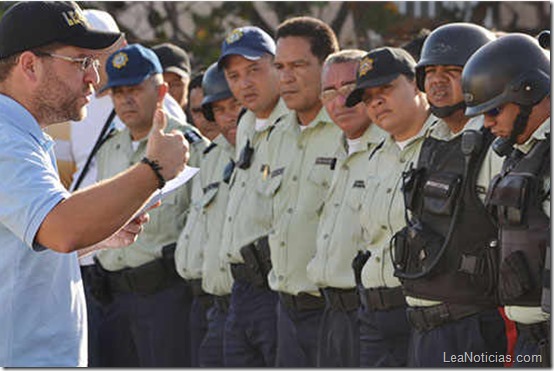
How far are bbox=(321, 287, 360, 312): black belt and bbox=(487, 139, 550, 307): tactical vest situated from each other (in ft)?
4.90

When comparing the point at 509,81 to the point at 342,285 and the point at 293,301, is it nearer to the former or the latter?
the point at 342,285

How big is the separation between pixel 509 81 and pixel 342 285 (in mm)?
1713

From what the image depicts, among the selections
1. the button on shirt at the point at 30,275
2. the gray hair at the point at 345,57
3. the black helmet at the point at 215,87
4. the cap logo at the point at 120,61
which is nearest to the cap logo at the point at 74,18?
the button on shirt at the point at 30,275

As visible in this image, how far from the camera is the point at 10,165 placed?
4.10 metres

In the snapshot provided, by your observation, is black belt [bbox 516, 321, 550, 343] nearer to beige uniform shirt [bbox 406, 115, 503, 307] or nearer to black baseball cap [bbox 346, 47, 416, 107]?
beige uniform shirt [bbox 406, 115, 503, 307]

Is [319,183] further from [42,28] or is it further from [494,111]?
[42,28]

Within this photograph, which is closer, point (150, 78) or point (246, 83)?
point (246, 83)

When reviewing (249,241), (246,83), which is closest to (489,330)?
(249,241)

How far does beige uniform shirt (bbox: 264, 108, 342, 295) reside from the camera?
23.7 feet

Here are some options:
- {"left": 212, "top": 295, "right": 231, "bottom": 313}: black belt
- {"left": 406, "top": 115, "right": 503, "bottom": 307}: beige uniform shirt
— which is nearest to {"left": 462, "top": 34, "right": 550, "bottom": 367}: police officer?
{"left": 406, "top": 115, "right": 503, "bottom": 307}: beige uniform shirt

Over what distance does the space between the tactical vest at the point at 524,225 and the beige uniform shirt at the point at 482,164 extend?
34 centimetres

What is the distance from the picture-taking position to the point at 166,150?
416 centimetres

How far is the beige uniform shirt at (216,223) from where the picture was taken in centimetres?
810

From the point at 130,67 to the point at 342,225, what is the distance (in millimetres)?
2746
